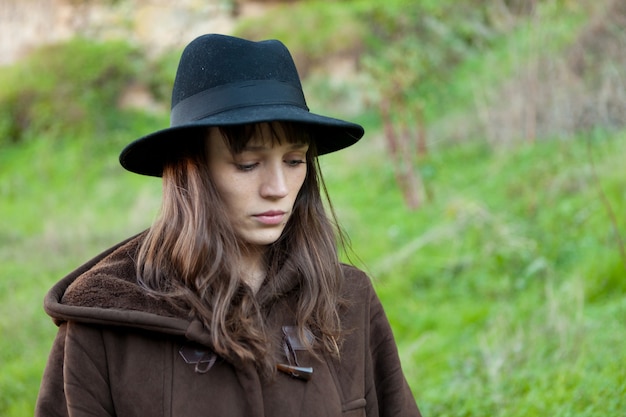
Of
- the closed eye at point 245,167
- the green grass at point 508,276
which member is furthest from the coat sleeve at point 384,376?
the closed eye at point 245,167

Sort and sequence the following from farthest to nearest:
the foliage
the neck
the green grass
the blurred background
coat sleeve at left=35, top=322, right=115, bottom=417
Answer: the foliage, the blurred background, the green grass, the neck, coat sleeve at left=35, top=322, right=115, bottom=417

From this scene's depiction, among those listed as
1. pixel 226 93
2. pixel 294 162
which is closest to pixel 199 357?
pixel 294 162

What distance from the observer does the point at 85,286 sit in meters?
1.87

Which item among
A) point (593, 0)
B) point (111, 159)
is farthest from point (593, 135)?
point (111, 159)

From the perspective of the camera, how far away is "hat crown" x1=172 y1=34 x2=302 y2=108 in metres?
1.91

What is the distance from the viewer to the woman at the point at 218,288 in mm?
1812

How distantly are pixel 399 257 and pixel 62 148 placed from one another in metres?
8.26

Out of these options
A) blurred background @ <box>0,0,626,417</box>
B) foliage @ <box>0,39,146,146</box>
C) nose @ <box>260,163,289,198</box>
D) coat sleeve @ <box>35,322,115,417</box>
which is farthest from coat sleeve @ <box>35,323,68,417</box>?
foliage @ <box>0,39,146,146</box>

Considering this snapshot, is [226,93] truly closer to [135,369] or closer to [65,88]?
[135,369]

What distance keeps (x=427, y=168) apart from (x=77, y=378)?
25.2 ft

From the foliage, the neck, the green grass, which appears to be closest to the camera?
the neck

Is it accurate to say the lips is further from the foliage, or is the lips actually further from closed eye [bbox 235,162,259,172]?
the foliage

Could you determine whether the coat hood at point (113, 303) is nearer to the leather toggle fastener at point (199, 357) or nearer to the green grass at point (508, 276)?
the leather toggle fastener at point (199, 357)

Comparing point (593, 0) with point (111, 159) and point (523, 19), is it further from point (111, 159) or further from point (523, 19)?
point (111, 159)
